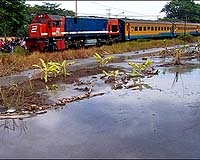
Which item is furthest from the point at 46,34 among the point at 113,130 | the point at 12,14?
the point at 113,130

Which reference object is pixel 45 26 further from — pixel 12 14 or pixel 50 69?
pixel 50 69

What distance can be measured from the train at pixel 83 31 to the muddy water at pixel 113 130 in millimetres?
15812

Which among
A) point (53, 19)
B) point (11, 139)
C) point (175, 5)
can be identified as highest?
point (175, 5)

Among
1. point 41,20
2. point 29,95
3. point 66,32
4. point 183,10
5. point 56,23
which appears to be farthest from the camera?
point 183,10

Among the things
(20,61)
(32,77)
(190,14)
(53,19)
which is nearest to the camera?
(32,77)

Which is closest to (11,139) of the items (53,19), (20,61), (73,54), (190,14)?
(20,61)

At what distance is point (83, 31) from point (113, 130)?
2462 centimetres

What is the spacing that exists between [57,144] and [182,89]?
7372 millimetres

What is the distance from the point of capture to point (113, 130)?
784cm

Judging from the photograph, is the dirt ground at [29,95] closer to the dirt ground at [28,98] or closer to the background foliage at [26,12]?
the dirt ground at [28,98]

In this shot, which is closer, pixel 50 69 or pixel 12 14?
pixel 50 69

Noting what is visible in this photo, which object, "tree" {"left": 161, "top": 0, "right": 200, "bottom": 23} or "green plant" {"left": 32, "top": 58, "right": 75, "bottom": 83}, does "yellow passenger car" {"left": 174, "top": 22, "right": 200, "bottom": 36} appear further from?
"green plant" {"left": 32, "top": 58, "right": 75, "bottom": 83}

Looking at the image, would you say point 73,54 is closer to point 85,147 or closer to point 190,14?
point 85,147

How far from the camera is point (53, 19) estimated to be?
26953 mm
